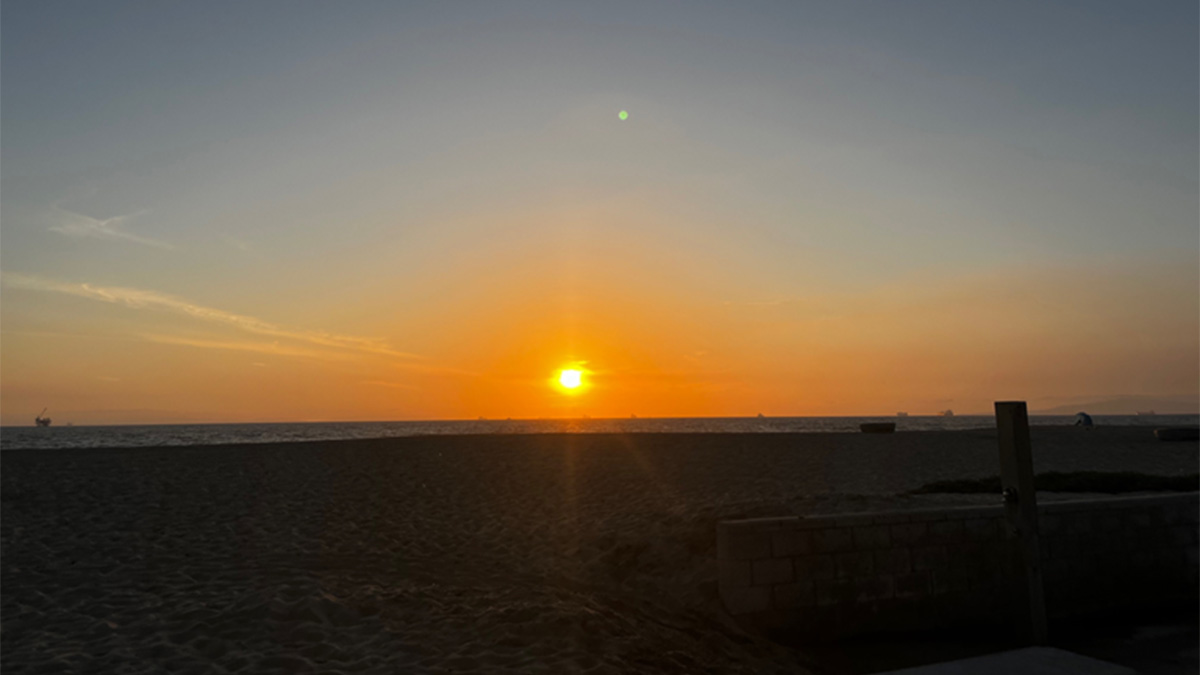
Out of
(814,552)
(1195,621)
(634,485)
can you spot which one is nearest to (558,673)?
(814,552)

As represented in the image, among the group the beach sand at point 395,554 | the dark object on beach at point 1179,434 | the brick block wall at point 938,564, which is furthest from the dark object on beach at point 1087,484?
the dark object on beach at point 1179,434

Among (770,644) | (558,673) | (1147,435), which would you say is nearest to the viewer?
(558,673)

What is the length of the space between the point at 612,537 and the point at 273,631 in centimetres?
697

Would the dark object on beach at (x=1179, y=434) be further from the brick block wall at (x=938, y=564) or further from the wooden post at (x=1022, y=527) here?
the wooden post at (x=1022, y=527)

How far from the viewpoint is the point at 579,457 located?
91.9ft

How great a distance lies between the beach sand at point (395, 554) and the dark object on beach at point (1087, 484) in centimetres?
182

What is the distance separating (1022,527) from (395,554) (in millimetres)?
9716

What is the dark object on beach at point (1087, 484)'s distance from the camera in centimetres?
1698

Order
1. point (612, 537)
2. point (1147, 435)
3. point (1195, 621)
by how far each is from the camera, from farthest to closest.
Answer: point (1147, 435) → point (612, 537) → point (1195, 621)

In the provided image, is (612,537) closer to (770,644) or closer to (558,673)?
(770,644)

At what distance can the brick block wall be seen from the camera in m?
9.16

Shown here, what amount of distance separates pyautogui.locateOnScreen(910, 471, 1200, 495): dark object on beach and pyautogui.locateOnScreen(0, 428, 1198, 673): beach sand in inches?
71.8

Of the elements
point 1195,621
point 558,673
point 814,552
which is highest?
point 814,552

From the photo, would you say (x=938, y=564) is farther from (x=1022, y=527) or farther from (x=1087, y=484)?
(x=1087, y=484)
